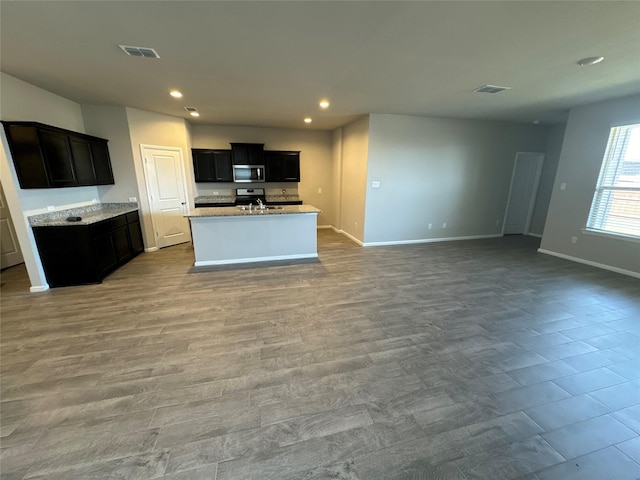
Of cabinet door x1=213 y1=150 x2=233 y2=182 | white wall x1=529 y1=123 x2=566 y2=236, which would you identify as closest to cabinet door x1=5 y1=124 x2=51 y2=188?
cabinet door x1=213 y1=150 x2=233 y2=182

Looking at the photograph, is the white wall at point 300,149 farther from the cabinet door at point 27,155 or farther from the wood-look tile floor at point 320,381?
the wood-look tile floor at point 320,381

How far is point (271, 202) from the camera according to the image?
22.6 ft

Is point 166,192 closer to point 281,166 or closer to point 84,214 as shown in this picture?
point 84,214

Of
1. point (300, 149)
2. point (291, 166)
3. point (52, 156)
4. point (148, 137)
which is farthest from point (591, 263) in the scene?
point (52, 156)

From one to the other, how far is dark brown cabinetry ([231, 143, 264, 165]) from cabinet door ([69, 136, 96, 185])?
279cm

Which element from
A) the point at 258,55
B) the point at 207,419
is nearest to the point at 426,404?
the point at 207,419

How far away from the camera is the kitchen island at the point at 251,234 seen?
14.3 ft

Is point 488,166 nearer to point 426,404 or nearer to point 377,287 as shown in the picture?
point 377,287

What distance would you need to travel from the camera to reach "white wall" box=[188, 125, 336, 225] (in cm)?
644

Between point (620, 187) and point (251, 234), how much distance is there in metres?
6.34

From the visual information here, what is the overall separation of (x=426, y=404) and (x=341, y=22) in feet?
9.84

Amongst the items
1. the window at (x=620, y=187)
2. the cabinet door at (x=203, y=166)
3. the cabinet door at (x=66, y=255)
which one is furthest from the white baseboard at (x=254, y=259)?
the window at (x=620, y=187)

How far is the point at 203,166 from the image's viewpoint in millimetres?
6301

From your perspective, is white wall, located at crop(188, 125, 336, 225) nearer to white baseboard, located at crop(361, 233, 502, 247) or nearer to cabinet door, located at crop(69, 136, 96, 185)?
cabinet door, located at crop(69, 136, 96, 185)
